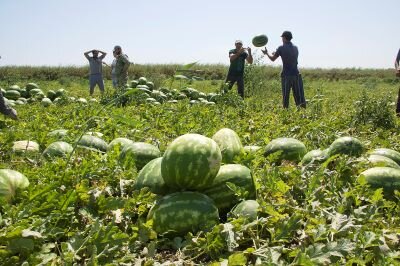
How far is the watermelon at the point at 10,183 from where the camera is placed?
251 centimetres

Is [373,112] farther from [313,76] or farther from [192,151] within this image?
[313,76]

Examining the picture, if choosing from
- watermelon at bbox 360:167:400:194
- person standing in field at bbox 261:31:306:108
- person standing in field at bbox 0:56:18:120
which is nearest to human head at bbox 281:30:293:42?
person standing in field at bbox 261:31:306:108

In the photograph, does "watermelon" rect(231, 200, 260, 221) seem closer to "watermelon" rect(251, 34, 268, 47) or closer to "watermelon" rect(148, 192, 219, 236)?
"watermelon" rect(148, 192, 219, 236)

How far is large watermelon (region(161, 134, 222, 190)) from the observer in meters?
2.49

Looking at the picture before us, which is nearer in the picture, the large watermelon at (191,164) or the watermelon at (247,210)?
the watermelon at (247,210)

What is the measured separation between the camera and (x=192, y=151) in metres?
2.55

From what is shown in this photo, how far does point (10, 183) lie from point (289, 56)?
8.07 m

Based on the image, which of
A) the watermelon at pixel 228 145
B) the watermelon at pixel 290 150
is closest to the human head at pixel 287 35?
the watermelon at pixel 290 150

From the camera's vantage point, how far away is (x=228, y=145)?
3.27 m

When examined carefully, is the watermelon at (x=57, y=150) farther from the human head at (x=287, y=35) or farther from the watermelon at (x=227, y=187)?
the human head at (x=287, y=35)

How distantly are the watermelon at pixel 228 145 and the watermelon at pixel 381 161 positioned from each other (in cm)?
109

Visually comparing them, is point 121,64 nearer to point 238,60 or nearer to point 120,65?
point 120,65

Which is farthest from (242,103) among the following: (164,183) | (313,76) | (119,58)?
(313,76)

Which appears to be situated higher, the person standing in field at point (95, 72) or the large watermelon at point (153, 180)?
the person standing in field at point (95, 72)
